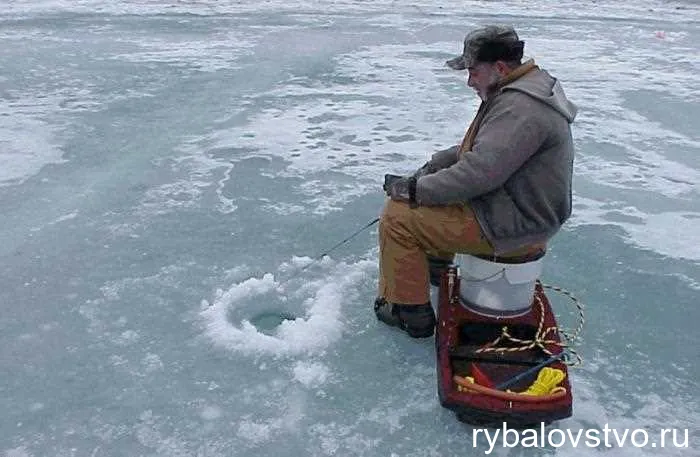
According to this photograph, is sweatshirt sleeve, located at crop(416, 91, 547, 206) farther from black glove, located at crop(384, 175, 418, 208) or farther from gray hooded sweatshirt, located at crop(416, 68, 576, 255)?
black glove, located at crop(384, 175, 418, 208)

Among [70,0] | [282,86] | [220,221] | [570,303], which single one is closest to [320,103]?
[282,86]

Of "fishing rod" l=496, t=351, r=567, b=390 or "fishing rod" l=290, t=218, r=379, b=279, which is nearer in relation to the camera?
"fishing rod" l=496, t=351, r=567, b=390

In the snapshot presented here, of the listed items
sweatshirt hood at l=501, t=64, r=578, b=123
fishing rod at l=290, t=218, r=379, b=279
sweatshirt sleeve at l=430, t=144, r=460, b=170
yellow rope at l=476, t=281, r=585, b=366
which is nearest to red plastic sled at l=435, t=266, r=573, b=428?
yellow rope at l=476, t=281, r=585, b=366

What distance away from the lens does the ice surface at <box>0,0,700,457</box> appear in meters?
2.53

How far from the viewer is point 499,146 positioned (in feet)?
8.14

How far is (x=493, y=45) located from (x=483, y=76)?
126mm

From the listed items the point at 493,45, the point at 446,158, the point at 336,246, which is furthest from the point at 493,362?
the point at 336,246

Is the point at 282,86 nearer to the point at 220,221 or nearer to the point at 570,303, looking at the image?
the point at 220,221

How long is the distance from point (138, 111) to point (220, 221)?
2.34 metres

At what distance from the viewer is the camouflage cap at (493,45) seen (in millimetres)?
2543

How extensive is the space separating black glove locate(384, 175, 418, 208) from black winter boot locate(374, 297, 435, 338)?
45cm

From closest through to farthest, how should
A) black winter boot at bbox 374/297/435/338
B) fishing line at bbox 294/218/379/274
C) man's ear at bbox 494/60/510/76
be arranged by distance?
man's ear at bbox 494/60/510/76 → black winter boot at bbox 374/297/435/338 → fishing line at bbox 294/218/379/274

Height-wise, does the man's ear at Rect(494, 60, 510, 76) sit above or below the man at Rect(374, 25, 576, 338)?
above

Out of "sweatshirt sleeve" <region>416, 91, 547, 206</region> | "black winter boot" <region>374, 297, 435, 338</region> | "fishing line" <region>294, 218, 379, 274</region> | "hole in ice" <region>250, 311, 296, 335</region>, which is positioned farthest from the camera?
"fishing line" <region>294, 218, 379, 274</region>
